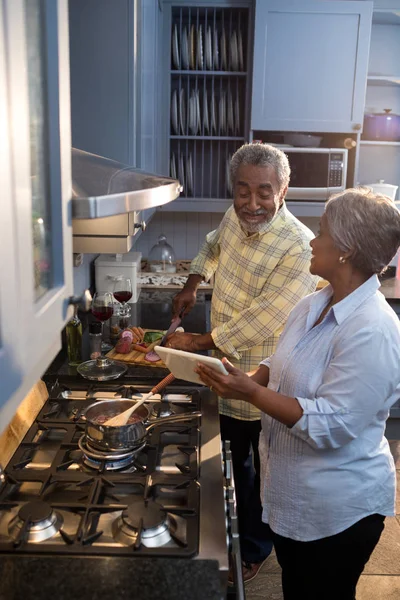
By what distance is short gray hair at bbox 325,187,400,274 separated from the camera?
5.05ft

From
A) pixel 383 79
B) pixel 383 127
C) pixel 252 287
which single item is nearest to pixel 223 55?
pixel 383 79

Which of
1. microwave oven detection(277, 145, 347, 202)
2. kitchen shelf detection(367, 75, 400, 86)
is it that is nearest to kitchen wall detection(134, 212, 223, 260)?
microwave oven detection(277, 145, 347, 202)

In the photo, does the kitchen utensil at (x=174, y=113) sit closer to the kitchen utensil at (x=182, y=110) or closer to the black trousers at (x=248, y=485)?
the kitchen utensil at (x=182, y=110)

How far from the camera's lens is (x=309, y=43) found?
3.75 m

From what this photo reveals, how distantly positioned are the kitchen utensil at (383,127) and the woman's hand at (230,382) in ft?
10.1

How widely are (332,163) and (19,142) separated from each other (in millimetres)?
3372

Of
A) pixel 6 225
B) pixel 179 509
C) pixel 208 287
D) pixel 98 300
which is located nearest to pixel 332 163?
pixel 208 287

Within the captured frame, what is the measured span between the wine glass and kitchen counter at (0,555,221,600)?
1688 mm

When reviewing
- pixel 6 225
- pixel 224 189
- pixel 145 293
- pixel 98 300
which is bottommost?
pixel 145 293

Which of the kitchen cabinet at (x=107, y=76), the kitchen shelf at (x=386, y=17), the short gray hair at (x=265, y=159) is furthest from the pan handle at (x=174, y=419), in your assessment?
the kitchen shelf at (x=386, y=17)

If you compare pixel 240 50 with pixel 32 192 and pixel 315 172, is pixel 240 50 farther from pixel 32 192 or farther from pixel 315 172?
pixel 32 192

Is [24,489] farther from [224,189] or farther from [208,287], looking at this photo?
[224,189]

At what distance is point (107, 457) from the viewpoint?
5.38 ft

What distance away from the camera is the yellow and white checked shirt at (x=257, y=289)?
2270 mm
